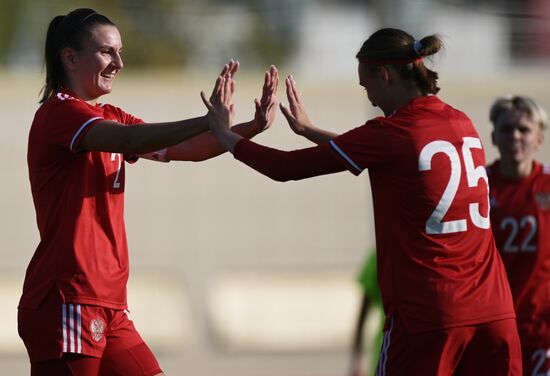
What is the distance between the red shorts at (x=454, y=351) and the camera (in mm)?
4367

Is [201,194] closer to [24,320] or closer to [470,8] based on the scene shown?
[470,8]

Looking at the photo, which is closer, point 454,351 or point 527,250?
point 454,351

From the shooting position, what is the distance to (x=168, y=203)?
1212cm

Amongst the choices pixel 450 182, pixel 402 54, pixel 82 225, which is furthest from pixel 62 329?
pixel 402 54

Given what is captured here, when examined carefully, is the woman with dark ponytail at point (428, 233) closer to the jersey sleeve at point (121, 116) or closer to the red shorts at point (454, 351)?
the red shorts at point (454, 351)

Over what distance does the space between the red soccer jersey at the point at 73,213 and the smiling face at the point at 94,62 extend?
0.11 metres

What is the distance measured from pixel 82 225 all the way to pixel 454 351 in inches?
57.0

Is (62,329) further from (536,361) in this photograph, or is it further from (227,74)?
(536,361)

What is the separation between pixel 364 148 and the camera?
4398 mm

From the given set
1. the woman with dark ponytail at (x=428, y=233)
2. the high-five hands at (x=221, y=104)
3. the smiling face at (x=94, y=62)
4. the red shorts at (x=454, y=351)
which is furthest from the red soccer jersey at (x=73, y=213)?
the red shorts at (x=454, y=351)

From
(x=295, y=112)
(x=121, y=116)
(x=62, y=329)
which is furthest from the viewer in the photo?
(x=295, y=112)

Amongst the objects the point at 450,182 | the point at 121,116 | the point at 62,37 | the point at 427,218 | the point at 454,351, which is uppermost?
the point at 62,37

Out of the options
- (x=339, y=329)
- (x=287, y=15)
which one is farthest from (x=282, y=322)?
(x=287, y=15)

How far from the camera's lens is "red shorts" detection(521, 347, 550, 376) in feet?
19.1
